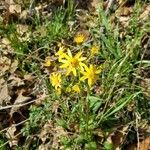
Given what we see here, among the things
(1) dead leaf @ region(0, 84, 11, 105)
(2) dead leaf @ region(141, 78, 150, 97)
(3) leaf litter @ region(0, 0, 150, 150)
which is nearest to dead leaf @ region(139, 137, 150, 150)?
(3) leaf litter @ region(0, 0, 150, 150)

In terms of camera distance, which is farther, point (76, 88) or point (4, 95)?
point (4, 95)

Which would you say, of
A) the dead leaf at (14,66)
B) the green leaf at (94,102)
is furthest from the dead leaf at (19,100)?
the green leaf at (94,102)

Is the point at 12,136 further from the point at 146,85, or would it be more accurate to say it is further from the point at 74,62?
the point at 146,85

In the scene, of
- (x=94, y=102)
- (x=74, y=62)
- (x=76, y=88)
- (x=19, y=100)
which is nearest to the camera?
(x=74, y=62)

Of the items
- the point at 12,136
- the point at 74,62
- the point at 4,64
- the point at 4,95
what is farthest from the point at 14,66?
the point at 74,62

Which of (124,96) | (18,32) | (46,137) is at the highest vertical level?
(18,32)

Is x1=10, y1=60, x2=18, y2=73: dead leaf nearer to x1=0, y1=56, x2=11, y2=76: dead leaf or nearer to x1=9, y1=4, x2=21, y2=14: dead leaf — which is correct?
x1=0, y1=56, x2=11, y2=76: dead leaf

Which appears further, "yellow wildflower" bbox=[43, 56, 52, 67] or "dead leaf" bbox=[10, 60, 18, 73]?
"dead leaf" bbox=[10, 60, 18, 73]

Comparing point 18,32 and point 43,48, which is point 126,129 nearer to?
point 43,48

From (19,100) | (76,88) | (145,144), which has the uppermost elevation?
(76,88)

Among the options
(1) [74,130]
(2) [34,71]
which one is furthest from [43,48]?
(1) [74,130]

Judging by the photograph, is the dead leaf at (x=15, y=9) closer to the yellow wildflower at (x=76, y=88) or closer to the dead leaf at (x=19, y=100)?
the dead leaf at (x=19, y=100)
